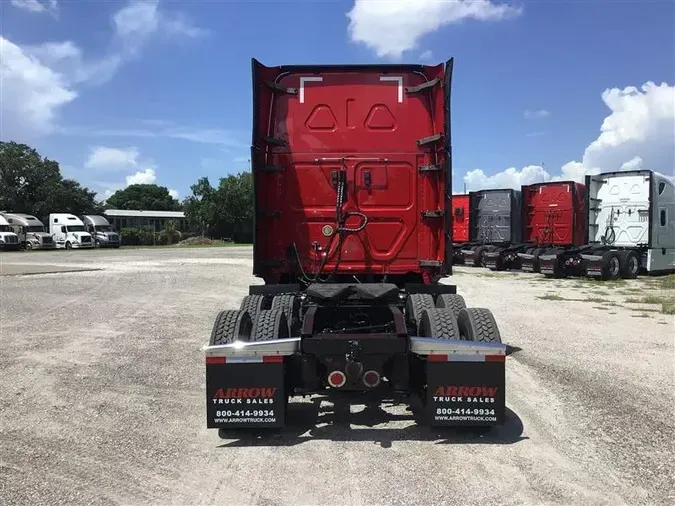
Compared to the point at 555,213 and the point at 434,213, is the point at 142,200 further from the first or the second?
the point at 434,213

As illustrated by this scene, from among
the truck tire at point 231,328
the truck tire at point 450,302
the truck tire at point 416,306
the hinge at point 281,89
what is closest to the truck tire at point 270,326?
the truck tire at point 231,328

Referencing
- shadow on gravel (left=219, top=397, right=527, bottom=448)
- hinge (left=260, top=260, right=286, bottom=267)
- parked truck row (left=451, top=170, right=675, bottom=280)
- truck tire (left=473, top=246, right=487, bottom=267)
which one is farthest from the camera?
truck tire (left=473, top=246, right=487, bottom=267)

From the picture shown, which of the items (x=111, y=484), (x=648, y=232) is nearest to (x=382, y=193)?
(x=111, y=484)

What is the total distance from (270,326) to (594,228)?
63.4 feet

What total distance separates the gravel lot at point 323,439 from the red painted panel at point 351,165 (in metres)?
1.77

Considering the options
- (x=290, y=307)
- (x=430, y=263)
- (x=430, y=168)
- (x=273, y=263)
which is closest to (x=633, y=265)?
(x=430, y=263)

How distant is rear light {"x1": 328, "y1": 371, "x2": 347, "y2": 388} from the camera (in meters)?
4.59

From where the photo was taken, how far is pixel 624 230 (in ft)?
68.0

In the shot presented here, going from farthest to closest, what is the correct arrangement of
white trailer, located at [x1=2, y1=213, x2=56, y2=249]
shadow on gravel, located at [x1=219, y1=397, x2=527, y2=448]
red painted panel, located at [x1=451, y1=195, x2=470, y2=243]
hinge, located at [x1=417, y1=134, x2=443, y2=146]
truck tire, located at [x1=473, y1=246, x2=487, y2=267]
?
white trailer, located at [x1=2, y1=213, x2=56, y2=249], red painted panel, located at [x1=451, y1=195, x2=470, y2=243], truck tire, located at [x1=473, y1=246, x2=487, y2=267], hinge, located at [x1=417, y1=134, x2=443, y2=146], shadow on gravel, located at [x1=219, y1=397, x2=527, y2=448]

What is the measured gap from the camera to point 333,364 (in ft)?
15.1

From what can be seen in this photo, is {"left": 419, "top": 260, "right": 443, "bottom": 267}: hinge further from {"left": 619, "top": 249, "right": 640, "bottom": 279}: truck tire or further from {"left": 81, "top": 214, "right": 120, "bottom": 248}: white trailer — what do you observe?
{"left": 81, "top": 214, "right": 120, "bottom": 248}: white trailer

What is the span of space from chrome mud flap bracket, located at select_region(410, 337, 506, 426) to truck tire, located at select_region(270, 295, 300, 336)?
56.8 inches

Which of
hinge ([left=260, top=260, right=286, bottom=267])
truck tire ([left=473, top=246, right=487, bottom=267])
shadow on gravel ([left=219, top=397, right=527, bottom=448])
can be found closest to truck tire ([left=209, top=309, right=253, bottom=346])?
shadow on gravel ([left=219, top=397, right=527, bottom=448])

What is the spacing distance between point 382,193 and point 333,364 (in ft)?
7.74
